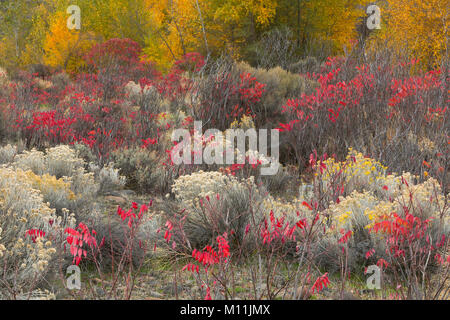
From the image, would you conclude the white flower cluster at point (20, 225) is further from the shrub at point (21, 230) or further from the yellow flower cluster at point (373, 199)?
the yellow flower cluster at point (373, 199)

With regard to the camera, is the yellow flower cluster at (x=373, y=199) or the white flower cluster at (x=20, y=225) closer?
the white flower cluster at (x=20, y=225)

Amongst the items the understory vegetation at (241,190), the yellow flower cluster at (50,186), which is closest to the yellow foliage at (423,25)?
the understory vegetation at (241,190)

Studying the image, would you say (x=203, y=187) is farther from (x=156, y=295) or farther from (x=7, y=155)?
(x=7, y=155)

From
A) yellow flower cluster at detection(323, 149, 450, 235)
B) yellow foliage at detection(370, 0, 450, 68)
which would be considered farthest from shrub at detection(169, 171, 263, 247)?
yellow foliage at detection(370, 0, 450, 68)

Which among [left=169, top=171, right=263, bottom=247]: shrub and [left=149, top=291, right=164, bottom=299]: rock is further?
[left=169, top=171, right=263, bottom=247]: shrub

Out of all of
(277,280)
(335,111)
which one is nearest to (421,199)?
(277,280)

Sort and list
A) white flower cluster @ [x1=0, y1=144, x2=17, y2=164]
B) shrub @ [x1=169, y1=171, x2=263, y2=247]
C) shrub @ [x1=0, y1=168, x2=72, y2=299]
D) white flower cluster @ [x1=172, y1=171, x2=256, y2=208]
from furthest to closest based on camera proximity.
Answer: white flower cluster @ [x1=0, y1=144, x2=17, y2=164] < white flower cluster @ [x1=172, y1=171, x2=256, y2=208] < shrub @ [x1=169, y1=171, x2=263, y2=247] < shrub @ [x1=0, y1=168, x2=72, y2=299]

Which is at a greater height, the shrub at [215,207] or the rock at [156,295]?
the shrub at [215,207]

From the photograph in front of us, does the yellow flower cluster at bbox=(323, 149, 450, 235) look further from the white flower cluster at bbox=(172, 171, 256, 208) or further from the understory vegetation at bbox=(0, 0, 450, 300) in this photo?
the white flower cluster at bbox=(172, 171, 256, 208)

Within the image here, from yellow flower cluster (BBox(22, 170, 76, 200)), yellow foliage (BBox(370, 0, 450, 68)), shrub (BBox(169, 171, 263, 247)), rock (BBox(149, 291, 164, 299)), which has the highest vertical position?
yellow foliage (BBox(370, 0, 450, 68))

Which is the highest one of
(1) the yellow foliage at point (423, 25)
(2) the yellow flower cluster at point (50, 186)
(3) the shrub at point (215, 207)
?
(1) the yellow foliage at point (423, 25)

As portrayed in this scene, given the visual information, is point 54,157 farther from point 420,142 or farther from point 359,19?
point 359,19

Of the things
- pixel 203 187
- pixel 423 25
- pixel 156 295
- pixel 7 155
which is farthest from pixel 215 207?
pixel 423 25

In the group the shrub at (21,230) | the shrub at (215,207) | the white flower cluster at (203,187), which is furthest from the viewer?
the white flower cluster at (203,187)
